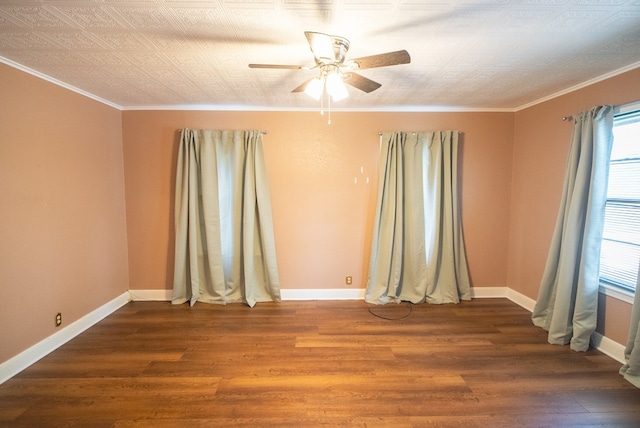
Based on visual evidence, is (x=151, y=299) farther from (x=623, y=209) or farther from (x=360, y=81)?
(x=623, y=209)

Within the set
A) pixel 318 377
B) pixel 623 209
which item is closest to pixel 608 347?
pixel 623 209

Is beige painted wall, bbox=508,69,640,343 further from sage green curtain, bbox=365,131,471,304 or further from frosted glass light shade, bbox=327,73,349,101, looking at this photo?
frosted glass light shade, bbox=327,73,349,101

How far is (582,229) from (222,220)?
3680 mm

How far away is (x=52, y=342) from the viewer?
231cm

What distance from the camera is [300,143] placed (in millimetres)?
3297

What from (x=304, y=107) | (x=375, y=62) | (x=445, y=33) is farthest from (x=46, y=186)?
(x=445, y=33)

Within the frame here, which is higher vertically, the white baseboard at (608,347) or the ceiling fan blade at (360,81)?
the ceiling fan blade at (360,81)

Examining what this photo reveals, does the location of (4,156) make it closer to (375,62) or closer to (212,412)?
(212,412)

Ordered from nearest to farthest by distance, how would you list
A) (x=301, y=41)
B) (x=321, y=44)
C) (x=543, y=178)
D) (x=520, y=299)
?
(x=321, y=44) → (x=301, y=41) → (x=543, y=178) → (x=520, y=299)

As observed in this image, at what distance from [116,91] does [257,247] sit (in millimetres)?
2205

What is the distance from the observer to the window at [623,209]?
2105mm

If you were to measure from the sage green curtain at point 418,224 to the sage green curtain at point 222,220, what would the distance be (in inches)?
55.2

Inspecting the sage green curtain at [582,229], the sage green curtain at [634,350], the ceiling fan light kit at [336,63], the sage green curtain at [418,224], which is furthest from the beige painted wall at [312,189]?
the ceiling fan light kit at [336,63]

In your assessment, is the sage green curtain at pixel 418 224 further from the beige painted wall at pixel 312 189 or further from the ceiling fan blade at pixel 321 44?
the ceiling fan blade at pixel 321 44
